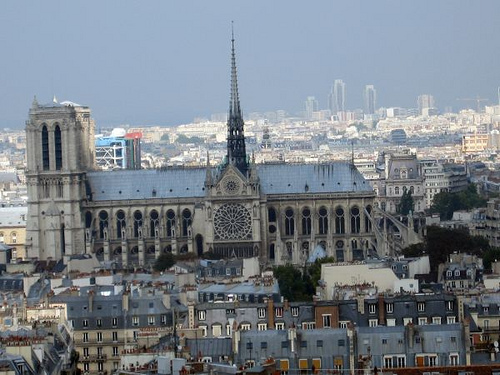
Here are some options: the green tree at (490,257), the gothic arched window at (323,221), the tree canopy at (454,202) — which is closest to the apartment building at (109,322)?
the green tree at (490,257)

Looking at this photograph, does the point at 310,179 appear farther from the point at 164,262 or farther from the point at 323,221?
the point at 164,262

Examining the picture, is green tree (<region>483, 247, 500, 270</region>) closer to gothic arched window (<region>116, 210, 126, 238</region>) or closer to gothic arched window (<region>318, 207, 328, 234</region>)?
gothic arched window (<region>318, 207, 328, 234</region>)

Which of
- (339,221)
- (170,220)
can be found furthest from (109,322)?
(170,220)

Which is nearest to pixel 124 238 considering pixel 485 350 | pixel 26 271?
pixel 26 271

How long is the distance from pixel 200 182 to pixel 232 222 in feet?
16.1

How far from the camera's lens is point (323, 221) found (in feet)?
434

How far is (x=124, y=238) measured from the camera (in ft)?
433

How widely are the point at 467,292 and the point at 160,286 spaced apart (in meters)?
12.3

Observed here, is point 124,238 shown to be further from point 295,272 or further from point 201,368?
point 201,368

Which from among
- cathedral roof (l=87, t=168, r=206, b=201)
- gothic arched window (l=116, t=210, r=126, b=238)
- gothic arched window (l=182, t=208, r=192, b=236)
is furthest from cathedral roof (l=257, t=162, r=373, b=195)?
gothic arched window (l=116, t=210, r=126, b=238)

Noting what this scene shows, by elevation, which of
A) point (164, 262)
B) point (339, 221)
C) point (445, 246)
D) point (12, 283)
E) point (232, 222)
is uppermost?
point (232, 222)

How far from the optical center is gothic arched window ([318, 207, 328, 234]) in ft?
431

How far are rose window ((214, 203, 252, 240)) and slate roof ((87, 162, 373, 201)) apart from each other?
2.37 meters

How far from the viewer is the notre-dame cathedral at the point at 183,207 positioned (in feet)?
429
